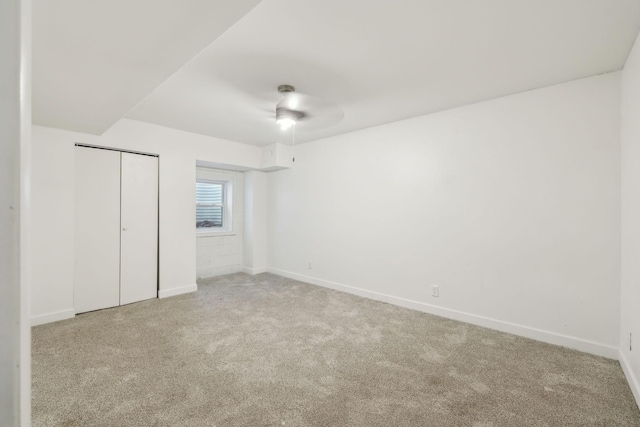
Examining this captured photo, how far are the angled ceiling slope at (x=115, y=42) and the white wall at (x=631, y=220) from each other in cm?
262

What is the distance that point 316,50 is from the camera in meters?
2.08

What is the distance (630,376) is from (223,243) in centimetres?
528

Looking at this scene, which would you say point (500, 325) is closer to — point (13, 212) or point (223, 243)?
point (13, 212)

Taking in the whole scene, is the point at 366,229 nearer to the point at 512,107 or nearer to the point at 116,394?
the point at 512,107

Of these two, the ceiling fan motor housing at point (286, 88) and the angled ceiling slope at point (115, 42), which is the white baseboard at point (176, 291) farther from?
the ceiling fan motor housing at point (286, 88)

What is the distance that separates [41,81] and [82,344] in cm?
221

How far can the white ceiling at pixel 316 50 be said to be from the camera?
1518mm

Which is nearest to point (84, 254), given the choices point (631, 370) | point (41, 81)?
point (41, 81)

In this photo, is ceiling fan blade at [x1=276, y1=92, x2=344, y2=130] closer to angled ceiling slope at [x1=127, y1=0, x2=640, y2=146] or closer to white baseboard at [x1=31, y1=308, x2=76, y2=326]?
angled ceiling slope at [x1=127, y1=0, x2=640, y2=146]

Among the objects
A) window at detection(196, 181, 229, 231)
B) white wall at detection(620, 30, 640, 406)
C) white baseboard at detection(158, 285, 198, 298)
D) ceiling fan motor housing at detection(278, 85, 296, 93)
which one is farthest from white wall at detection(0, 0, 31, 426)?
window at detection(196, 181, 229, 231)

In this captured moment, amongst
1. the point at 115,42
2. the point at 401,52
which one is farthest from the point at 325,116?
the point at 115,42

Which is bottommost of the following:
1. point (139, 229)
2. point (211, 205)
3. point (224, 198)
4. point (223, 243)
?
point (223, 243)

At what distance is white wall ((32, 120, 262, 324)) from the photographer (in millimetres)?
3070

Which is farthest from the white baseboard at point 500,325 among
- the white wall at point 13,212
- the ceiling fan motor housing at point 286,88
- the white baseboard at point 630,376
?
the white wall at point 13,212
